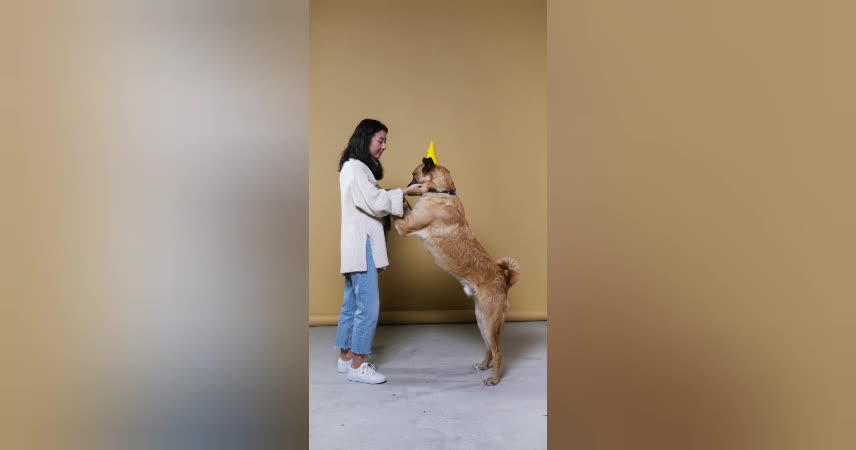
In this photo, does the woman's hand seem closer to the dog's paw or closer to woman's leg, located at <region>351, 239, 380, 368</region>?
A: woman's leg, located at <region>351, 239, 380, 368</region>

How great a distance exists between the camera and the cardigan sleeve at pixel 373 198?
306 cm

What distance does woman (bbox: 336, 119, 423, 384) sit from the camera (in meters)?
3.08

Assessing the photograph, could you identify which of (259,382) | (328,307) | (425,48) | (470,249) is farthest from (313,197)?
(259,382)

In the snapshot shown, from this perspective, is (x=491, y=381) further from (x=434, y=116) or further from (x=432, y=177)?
(x=434, y=116)

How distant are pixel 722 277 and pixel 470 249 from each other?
8.92 ft

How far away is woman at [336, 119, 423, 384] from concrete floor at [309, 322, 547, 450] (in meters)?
0.23

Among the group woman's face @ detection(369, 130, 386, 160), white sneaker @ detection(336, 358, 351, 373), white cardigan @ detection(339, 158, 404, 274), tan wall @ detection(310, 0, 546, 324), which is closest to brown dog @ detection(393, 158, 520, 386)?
white cardigan @ detection(339, 158, 404, 274)

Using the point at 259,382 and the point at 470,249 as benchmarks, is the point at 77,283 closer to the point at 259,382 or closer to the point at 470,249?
the point at 259,382

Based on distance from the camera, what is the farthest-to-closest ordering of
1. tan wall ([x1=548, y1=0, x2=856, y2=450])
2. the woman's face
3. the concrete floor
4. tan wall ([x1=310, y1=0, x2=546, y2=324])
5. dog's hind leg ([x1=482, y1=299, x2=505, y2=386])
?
tan wall ([x1=310, y1=0, x2=546, y2=324])
the woman's face
dog's hind leg ([x1=482, y1=299, x2=505, y2=386])
the concrete floor
tan wall ([x1=548, y1=0, x2=856, y2=450])

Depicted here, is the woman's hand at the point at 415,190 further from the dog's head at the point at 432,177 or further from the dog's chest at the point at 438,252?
the dog's chest at the point at 438,252

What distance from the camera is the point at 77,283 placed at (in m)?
0.39

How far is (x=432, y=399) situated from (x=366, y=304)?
604 mm

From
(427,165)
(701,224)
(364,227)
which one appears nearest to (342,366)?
(364,227)

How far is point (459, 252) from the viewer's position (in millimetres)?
3111
